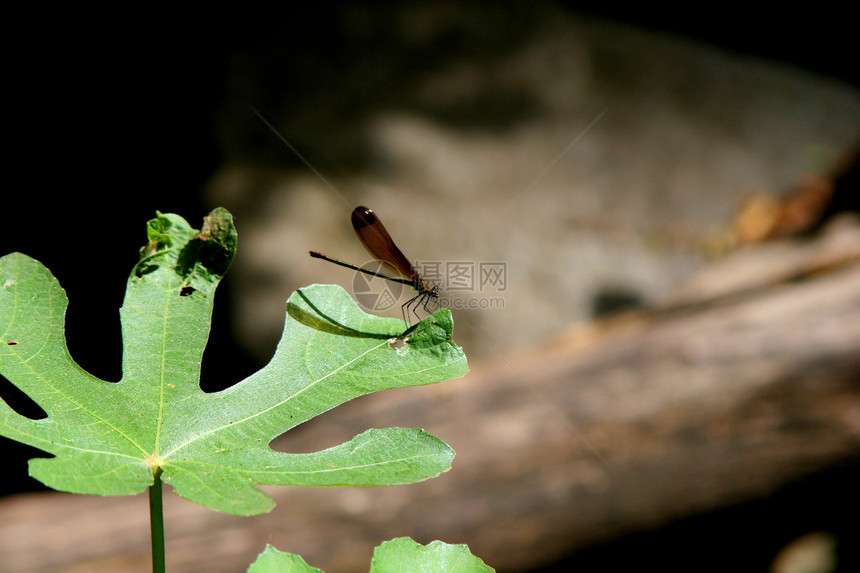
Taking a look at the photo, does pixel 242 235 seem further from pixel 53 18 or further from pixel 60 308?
pixel 60 308

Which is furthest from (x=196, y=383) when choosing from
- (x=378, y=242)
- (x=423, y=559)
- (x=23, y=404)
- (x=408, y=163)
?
(x=408, y=163)

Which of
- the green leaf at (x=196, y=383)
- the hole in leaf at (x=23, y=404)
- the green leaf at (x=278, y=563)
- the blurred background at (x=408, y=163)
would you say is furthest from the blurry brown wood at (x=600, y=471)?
the green leaf at (x=278, y=563)

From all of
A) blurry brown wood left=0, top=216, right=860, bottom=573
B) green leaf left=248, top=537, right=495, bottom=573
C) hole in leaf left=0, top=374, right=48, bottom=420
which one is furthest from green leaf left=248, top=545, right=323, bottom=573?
hole in leaf left=0, top=374, right=48, bottom=420

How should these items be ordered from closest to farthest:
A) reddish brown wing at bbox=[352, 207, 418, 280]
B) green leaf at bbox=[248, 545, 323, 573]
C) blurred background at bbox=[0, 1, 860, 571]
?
green leaf at bbox=[248, 545, 323, 573], reddish brown wing at bbox=[352, 207, 418, 280], blurred background at bbox=[0, 1, 860, 571]

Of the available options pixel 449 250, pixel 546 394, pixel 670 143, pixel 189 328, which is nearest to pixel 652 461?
pixel 546 394

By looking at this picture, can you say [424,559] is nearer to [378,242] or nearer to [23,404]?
[378,242]

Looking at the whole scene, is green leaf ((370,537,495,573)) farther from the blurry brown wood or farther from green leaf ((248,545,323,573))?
the blurry brown wood
